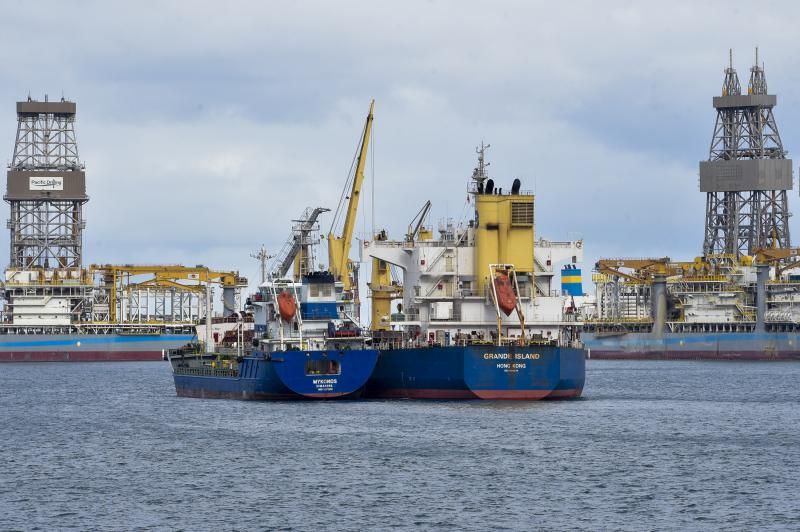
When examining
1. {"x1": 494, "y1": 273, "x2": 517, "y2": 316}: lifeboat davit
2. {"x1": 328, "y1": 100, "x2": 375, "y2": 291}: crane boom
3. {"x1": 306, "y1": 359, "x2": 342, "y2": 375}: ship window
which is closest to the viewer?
{"x1": 306, "y1": 359, "x2": 342, "y2": 375}: ship window

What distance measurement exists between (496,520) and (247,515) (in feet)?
21.8

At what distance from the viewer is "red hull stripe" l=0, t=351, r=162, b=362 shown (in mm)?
160500

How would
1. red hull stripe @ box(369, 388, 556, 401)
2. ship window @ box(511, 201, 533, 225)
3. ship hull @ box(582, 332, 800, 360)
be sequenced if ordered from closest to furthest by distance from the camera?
red hull stripe @ box(369, 388, 556, 401), ship window @ box(511, 201, 533, 225), ship hull @ box(582, 332, 800, 360)

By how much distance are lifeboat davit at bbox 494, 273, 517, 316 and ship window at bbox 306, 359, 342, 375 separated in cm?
795

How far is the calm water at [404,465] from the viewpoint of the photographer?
4116 cm

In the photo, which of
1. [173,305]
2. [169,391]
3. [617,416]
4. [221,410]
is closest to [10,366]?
[173,305]

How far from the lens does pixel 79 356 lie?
162750 mm

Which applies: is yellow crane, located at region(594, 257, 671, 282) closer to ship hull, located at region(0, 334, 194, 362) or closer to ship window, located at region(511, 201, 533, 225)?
ship hull, located at region(0, 334, 194, 362)

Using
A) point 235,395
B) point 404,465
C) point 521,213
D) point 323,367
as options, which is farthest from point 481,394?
point 404,465

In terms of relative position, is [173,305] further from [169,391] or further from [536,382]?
[536,382]

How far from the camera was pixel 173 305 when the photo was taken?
566 feet

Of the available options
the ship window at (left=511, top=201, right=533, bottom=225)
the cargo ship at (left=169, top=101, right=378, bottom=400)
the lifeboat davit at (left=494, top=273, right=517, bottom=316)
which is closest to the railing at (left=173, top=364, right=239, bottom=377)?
the cargo ship at (left=169, top=101, right=378, bottom=400)

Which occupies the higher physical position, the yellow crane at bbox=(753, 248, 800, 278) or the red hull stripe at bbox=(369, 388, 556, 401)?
the yellow crane at bbox=(753, 248, 800, 278)

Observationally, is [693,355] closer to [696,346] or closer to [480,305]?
[696,346]
